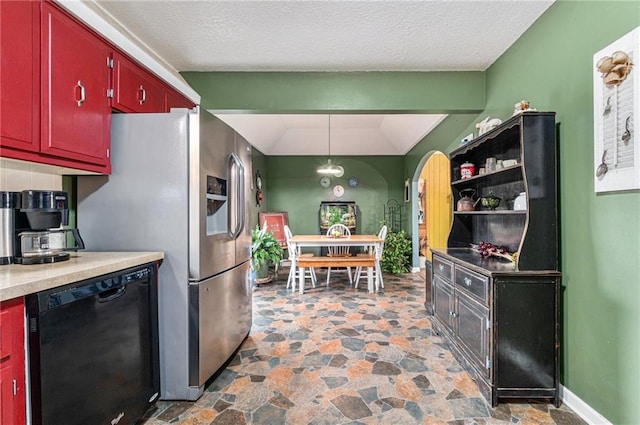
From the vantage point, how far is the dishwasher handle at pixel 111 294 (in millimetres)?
A: 1499

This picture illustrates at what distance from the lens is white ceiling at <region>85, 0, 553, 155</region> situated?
2088mm

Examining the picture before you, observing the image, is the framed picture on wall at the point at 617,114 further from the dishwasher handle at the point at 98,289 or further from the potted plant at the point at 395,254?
the potted plant at the point at 395,254

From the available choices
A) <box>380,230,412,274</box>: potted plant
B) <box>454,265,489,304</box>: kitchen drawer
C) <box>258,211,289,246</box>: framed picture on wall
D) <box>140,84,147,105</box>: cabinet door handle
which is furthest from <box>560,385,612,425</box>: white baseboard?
<box>258,211,289,246</box>: framed picture on wall

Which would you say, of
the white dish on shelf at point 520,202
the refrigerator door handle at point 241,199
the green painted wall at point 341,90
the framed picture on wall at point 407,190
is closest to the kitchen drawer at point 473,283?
the white dish on shelf at point 520,202

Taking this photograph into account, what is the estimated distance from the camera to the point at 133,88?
2.25 m

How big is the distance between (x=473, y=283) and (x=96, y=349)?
2339 millimetres

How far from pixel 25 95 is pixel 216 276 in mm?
1466

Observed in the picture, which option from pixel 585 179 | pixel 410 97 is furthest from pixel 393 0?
pixel 585 179

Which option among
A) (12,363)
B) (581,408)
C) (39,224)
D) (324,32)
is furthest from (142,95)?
(581,408)

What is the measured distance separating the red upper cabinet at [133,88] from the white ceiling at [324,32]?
0.34m

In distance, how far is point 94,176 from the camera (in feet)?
6.63

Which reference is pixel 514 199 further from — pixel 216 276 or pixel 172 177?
pixel 172 177

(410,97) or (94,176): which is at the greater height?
(410,97)

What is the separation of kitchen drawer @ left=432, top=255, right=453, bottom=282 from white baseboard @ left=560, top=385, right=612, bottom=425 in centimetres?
100
